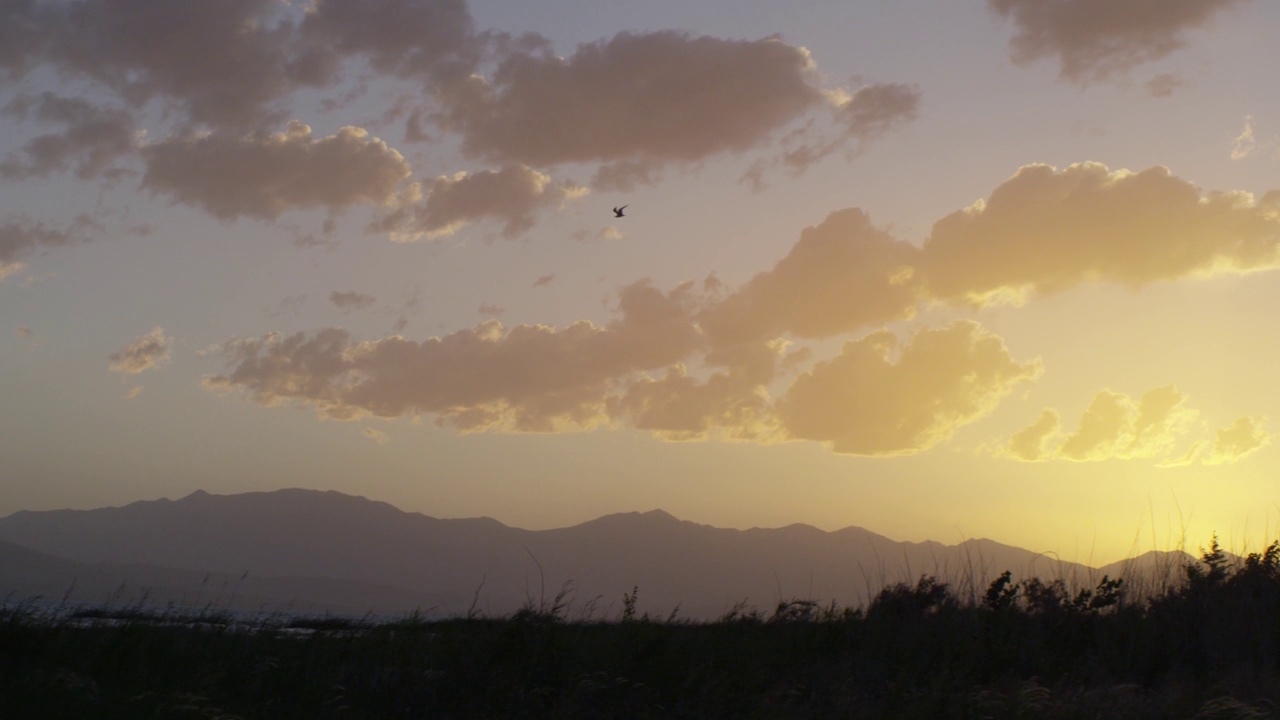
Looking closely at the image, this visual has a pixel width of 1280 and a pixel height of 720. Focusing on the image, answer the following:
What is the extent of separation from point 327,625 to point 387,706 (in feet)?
18.3

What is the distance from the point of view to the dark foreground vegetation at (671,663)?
11.2 m

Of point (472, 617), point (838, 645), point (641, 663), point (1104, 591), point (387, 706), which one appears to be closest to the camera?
point (387, 706)

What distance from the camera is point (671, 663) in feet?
44.6

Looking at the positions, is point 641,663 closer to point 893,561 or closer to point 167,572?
point 893,561

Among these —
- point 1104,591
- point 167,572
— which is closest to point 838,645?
point 1104,591

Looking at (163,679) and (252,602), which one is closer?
(163,679)

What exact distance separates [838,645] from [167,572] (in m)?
75.7

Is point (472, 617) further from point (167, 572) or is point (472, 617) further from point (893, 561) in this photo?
point (167, 572)

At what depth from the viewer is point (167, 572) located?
79.4 meters

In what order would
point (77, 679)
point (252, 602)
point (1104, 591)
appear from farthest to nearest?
point (252, 602)
point (1104, 591)
point (77, 679)

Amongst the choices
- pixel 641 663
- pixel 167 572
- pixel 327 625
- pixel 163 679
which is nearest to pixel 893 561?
pixel 641 663

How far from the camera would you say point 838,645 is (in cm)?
1619

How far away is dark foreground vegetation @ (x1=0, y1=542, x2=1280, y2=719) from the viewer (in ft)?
36.6

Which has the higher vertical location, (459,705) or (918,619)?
(918,619)
